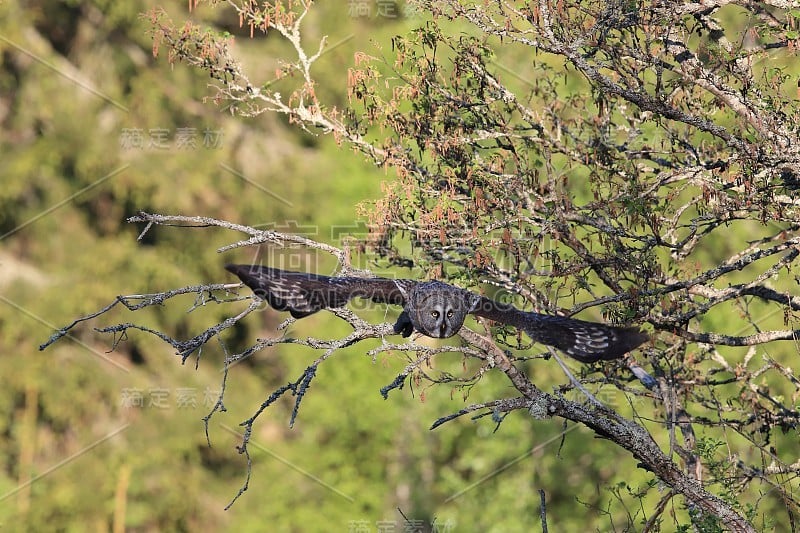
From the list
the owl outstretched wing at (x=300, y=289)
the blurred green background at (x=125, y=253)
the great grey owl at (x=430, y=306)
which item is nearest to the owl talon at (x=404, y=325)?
the great grey owl at (x=430, y=306)

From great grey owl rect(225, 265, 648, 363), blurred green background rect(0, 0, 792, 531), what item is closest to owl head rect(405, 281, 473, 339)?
great grey owl rect(225, 265, 648, 363)

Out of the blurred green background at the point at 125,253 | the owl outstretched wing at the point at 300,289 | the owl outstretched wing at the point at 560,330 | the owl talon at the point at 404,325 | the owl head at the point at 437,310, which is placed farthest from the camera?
the blurred green background at the point at 125,253

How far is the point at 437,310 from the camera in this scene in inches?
385

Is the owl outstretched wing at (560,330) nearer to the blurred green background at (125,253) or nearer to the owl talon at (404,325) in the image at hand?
the owl talon at (404,325)

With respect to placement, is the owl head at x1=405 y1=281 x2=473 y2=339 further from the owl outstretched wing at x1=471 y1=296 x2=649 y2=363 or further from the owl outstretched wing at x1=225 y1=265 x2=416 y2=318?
the owl outstretched wing at x1=225 y1=265 x2=416 y2=318

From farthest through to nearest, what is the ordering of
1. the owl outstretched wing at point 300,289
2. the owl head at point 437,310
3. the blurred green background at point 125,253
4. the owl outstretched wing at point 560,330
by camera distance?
the blurred green background at point 125,253 < the owl outstretched wing at point 560,330 < the owl head at point 437,310 < the owl outstretched wing at point 300,289

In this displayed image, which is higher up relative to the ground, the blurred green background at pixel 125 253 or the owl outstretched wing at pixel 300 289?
the blurred green background at pixel 125 253

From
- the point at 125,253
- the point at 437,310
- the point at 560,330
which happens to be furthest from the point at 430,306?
the point at 125,253

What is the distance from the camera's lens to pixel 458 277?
11734 mm

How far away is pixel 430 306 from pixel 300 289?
103cm

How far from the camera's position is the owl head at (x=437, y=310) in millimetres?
9742

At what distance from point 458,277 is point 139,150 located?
22212 millimetres

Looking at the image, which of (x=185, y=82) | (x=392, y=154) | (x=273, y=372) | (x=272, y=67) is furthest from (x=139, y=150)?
(x=392, y=154)

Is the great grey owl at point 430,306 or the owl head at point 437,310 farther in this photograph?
the owl head at point 437,310
